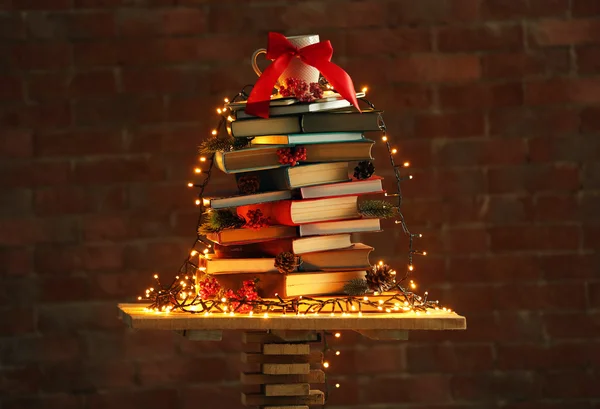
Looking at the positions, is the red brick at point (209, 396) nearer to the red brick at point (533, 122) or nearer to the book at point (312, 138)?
the red brick at point (533, 122)

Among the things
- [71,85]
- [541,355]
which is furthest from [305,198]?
[541,355]

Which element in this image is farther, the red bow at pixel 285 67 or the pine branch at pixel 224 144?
the pine branch at pixel 224 144

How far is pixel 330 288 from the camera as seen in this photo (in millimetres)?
2193

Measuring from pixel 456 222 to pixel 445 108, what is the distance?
348 mm

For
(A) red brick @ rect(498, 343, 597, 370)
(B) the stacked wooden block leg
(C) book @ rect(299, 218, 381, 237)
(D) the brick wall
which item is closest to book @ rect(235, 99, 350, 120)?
(C) book @ rect(299, 218, 381, 237)

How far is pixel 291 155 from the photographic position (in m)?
2.16

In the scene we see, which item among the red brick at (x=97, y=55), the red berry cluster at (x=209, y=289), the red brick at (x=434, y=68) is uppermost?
the red brick at (x=97, y=55)

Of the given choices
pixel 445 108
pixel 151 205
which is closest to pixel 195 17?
pixel 151 205

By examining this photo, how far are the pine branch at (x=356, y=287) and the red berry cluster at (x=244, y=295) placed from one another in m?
0.19

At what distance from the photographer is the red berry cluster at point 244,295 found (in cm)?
214

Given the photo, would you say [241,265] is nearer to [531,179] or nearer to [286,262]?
[286,262]

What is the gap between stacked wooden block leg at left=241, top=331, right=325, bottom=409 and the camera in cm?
224

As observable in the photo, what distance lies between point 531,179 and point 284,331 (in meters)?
1.38

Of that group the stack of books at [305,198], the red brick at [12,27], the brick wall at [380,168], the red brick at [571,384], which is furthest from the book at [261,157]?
the red brick at [571,384]
